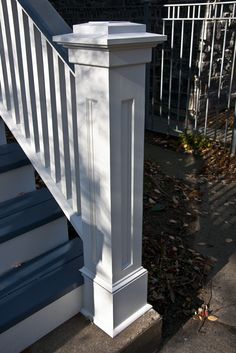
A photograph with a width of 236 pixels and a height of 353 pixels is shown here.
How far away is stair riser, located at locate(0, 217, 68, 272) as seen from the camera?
2.08 metres

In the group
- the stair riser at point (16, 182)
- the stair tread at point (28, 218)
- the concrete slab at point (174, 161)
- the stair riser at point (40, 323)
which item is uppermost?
the stair riser at point (16, 182)

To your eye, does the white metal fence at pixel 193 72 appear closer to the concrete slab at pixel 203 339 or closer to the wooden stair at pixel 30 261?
the concrete slab at pixel 203 339

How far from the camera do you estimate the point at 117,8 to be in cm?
614

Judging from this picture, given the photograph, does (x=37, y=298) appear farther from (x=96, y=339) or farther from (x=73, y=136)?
(x=73, y=136)

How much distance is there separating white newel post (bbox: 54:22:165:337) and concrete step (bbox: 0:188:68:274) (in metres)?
0.41

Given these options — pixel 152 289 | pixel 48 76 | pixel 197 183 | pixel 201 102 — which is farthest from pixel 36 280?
pixel 201 102

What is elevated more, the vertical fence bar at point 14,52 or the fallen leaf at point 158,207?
the vertical fence bar at point 14,52

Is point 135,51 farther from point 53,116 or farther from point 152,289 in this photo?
point 152,289

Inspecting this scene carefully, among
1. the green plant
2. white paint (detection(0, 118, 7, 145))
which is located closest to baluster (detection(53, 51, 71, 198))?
white paint (detection(0, 118, 7, 145))

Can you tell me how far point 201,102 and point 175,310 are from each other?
399 centimetres

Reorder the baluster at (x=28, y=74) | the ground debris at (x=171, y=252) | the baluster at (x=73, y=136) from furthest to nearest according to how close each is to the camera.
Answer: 1. the ground debris at (x=171, y=252)
2. the baluster at (x=28, y=74)
3. the baluster at (x=73, y=136)

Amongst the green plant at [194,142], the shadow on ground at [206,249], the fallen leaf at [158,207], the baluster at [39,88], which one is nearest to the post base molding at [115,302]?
the shadow on ground at [206,249]

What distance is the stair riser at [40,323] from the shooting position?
1.75m

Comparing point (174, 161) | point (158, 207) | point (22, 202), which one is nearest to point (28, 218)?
point (22, 202)
